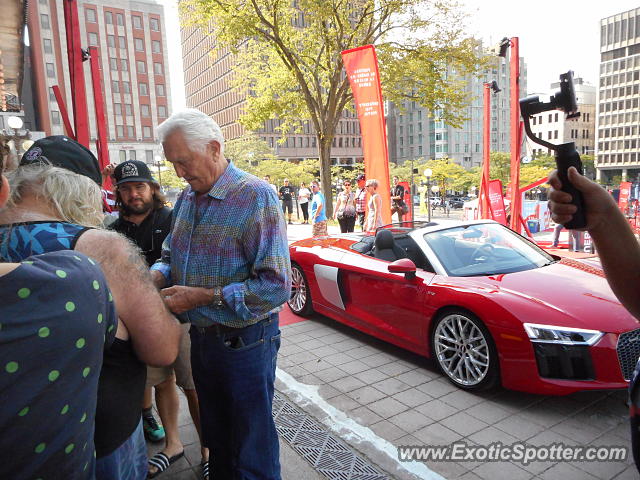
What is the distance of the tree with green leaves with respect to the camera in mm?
16453

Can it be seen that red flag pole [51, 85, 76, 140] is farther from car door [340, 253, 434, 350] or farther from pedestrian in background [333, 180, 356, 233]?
pedestrian in background [333, 180, 356, 233]

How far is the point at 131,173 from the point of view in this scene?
10.3ft

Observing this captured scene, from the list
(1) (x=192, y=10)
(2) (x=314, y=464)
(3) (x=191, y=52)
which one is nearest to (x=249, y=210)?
(2) (x=314, y=464)

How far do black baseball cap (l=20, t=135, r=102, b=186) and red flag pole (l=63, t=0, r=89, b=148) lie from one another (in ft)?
13.8

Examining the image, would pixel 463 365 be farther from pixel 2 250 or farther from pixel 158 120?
pixel 158 120

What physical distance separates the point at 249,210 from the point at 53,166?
78cm

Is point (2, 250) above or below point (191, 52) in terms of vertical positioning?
below

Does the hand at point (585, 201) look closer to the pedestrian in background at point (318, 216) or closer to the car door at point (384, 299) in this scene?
the car door at point (384, 299)

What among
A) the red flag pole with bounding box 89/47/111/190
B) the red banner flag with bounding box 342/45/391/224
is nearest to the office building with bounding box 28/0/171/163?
the red banner flag with bounding box 342/45/391/224

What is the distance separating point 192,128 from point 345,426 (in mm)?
2350

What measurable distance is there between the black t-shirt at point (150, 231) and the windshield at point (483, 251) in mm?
2464

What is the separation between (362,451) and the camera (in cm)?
291

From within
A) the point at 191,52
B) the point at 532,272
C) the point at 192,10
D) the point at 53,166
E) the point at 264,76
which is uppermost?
the point at 191,52

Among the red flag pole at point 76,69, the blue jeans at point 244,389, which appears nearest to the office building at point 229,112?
the red flag pole at point 76,69
